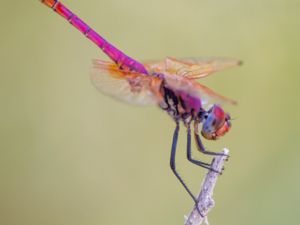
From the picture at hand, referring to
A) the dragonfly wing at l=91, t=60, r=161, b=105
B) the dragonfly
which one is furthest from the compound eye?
the dragonfly wing at l=91, t=60, r=161, b=105

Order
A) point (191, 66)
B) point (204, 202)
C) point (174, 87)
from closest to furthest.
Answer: point (204, 202) < point (174, 87) < point (191, 66)

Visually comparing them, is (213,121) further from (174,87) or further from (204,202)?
(204,202)

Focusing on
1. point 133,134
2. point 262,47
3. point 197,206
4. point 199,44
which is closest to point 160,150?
point 133,134

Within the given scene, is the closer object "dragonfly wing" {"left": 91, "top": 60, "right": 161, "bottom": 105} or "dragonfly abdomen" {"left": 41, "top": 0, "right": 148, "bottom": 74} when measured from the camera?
"dragonfly wing" {"left": 91, "top": 60, "right": 161, "bottom": 105}

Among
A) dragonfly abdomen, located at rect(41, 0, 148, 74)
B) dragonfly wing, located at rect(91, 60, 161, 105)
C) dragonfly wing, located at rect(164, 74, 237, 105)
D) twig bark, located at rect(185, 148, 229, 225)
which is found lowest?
twig bark, located at rect(185, 148, 229, 225)

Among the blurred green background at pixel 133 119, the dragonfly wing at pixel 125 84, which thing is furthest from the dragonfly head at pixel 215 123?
the blurred green background at pixel 133 119

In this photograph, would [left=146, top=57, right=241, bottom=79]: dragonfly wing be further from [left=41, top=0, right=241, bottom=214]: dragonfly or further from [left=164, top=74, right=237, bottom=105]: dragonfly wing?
[left=164, top=74, right=237, bottom=105]: dragonfly wing

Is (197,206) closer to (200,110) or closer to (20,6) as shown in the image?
(200,110)

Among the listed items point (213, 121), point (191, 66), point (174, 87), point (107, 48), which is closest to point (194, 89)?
point (174, 87)
